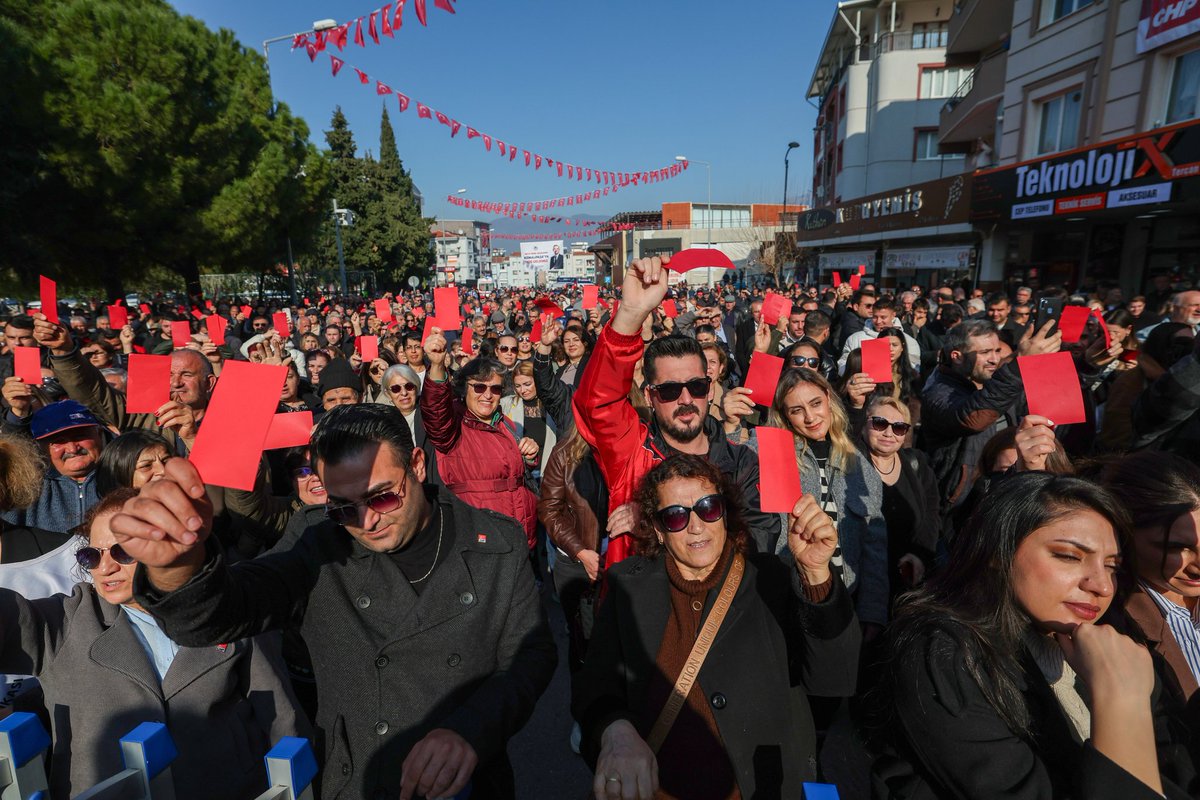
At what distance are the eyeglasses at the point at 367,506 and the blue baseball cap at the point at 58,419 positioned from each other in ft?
7.63

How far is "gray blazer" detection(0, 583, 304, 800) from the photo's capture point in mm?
1866

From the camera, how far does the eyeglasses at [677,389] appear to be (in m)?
2.53

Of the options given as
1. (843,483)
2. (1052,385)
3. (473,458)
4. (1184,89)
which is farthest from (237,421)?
(1184,89)

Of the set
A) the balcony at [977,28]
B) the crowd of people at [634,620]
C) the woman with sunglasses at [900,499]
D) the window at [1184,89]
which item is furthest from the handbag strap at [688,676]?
the balcony at [977,28]

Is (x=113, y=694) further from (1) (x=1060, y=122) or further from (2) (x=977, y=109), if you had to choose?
(2) (x=977, y=109)

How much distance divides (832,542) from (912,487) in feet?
6.00

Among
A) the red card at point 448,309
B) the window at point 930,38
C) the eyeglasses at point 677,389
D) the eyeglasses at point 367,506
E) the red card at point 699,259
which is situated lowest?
the eyeglasses at point 367,506

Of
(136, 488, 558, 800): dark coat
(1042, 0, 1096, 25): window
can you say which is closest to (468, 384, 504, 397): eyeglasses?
(136, 488, 558, 800): dark coat

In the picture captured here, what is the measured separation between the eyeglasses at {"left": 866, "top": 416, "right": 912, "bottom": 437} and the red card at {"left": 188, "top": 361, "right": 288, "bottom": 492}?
2633 millimetres

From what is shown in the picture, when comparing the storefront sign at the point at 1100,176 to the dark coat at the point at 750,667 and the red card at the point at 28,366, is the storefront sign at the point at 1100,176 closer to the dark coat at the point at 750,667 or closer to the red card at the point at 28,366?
the dark coat at the point at 750,667

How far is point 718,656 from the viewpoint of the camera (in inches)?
71.2

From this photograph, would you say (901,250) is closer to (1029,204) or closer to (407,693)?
(1029,204)

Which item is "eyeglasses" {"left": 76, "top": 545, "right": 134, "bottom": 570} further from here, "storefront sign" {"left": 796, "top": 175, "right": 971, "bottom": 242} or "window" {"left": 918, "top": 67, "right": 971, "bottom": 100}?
"window" {"left": 918, "top": 67, "right": 971, "bottom": 100}

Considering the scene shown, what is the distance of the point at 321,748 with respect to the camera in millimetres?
1981
